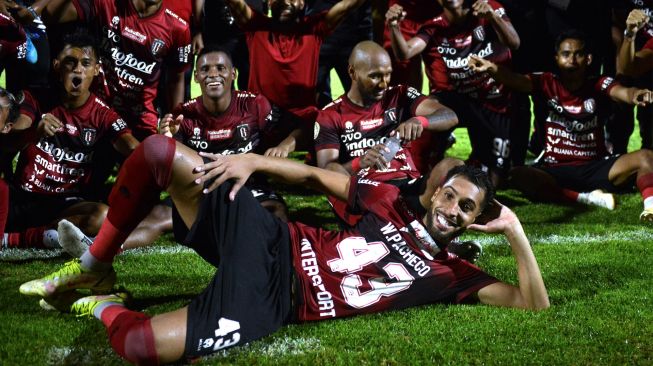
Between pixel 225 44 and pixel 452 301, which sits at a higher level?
pixel 225 44

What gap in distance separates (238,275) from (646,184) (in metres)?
3.87

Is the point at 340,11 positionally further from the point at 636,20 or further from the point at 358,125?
the point at 636,20

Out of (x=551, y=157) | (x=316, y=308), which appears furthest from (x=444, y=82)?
(x=316, y=308)

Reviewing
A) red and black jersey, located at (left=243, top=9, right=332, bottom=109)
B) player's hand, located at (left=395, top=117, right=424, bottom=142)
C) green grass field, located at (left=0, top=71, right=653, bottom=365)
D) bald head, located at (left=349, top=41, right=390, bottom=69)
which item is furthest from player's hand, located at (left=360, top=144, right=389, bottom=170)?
red and black jersey, located at (left=243, top=9, right=332, bottom=109)

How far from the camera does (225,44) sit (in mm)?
7887

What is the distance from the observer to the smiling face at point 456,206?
398 centimetres

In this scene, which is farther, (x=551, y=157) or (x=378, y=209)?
(x=551, y=157)

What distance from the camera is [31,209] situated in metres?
5.91

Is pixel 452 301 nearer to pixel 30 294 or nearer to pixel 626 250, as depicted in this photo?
pixel 626 250

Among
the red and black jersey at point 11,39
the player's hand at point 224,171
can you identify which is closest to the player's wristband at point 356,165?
the player's hand at point 224,171

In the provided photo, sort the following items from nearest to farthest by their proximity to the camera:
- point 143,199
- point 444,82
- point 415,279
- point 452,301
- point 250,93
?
point 143,199
point 415,279
point 452,301
point 250,93
point 444,82

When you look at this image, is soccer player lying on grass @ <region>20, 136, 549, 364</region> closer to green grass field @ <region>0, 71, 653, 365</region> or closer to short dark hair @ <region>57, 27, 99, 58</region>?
green grass field @ <region>0, 71, 653, 365</region>

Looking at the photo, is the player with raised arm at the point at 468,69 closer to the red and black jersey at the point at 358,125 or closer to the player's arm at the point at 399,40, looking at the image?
the player's arm at the point at 399,40

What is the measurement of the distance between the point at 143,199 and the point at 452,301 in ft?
5.25
